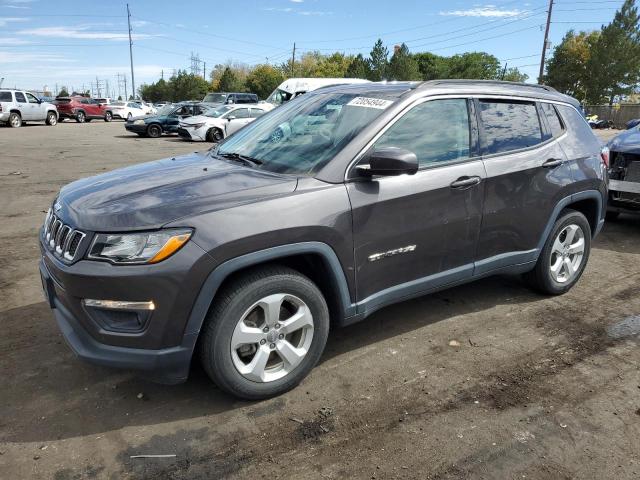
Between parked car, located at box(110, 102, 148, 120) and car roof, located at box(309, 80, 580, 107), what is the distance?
37998mm

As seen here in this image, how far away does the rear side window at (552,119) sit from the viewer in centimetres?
421

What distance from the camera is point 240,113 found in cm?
2108

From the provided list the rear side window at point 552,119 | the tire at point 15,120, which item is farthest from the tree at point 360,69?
the rear side window at point 552,119

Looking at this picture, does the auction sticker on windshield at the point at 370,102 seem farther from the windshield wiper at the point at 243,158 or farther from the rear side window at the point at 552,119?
the rear side window at the point at 552,119

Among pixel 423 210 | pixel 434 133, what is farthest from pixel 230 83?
pixel 423 210

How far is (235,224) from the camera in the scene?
2650mm

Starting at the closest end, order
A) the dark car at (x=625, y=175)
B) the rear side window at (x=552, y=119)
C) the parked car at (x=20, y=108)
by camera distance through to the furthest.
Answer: the rear side window at (x=552, y=119), the dark car at (x=625, y=175), the parked car at (x=20, y=108)

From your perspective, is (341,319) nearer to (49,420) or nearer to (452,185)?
(452,185)

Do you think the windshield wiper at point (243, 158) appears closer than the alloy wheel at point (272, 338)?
No

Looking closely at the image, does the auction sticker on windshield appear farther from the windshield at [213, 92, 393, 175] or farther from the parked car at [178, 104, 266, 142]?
the parked car at [178, 104, 266, 142]

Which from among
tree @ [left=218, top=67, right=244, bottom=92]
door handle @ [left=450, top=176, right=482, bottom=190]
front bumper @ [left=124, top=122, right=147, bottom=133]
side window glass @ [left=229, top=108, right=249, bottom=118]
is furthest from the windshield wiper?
tree @ [left=218, top=67, right=244, bottom=92]

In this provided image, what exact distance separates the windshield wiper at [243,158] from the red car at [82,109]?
35.8m

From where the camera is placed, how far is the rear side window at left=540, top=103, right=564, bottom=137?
4.21m

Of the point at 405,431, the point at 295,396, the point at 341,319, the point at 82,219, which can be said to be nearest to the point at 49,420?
the point at 82,219
